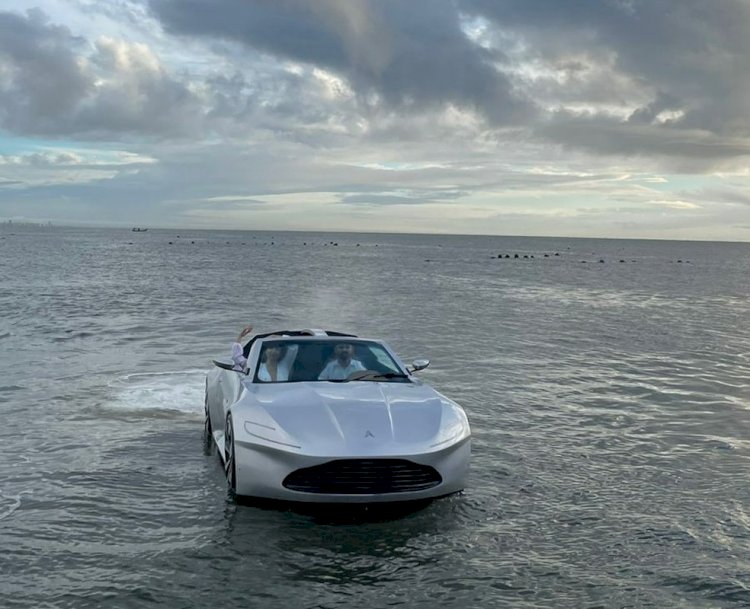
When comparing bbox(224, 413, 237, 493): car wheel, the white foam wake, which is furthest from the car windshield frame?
the white foam wake

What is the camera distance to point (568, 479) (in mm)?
7902

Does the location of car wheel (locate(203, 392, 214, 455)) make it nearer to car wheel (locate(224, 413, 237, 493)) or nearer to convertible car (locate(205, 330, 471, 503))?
convertible car (locate(205, 330, 471, 503))

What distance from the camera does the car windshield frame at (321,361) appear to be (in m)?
7.88

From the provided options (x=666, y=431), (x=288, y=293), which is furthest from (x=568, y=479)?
(x=288, y=293)

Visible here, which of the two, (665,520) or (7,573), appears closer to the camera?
(7,573)

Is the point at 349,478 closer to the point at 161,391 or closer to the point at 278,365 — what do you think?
the point at 278,365

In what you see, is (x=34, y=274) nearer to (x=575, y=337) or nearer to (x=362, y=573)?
(x=575, y=337)

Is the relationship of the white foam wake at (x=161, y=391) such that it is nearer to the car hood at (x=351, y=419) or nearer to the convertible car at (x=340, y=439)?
the convertible car at (x=340, y=439)

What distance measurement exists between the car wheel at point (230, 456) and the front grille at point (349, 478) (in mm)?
747

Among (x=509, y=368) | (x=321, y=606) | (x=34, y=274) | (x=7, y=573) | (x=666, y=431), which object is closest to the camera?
(x=321, y=606)

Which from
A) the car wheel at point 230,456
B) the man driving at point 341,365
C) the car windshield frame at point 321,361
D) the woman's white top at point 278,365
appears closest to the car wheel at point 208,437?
the woman's white top at point 278,365

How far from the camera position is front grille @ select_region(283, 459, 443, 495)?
6.06 metres

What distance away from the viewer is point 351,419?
21.1 feet

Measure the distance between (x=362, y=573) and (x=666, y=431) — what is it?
6.21 meters
